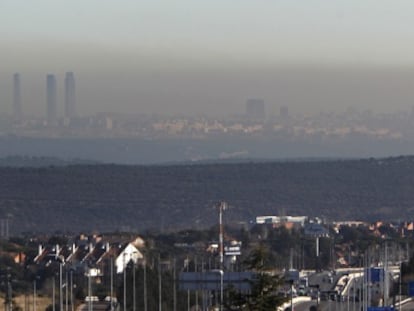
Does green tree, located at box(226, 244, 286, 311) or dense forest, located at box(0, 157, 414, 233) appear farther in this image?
dense forest, located at box(0, 157, 414, 233)

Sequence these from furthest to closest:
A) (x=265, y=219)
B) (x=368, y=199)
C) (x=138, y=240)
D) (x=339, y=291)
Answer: (x=368, y=199) < (x=265, y=219) < (x=138, y=240) < (x=339, y=291)

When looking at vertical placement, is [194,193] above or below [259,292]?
above

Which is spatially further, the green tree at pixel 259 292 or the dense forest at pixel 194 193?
the dense forest at pixel 194 193

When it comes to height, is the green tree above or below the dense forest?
below

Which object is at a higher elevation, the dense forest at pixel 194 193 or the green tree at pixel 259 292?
the dense forest at pixel 194 193

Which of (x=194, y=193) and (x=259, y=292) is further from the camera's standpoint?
(x=194, y=193)

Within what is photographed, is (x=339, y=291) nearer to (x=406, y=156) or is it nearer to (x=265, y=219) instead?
(x=265, y=219)

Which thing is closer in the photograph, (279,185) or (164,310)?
(164,310)

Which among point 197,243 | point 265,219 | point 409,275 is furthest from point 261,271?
point 265,219
